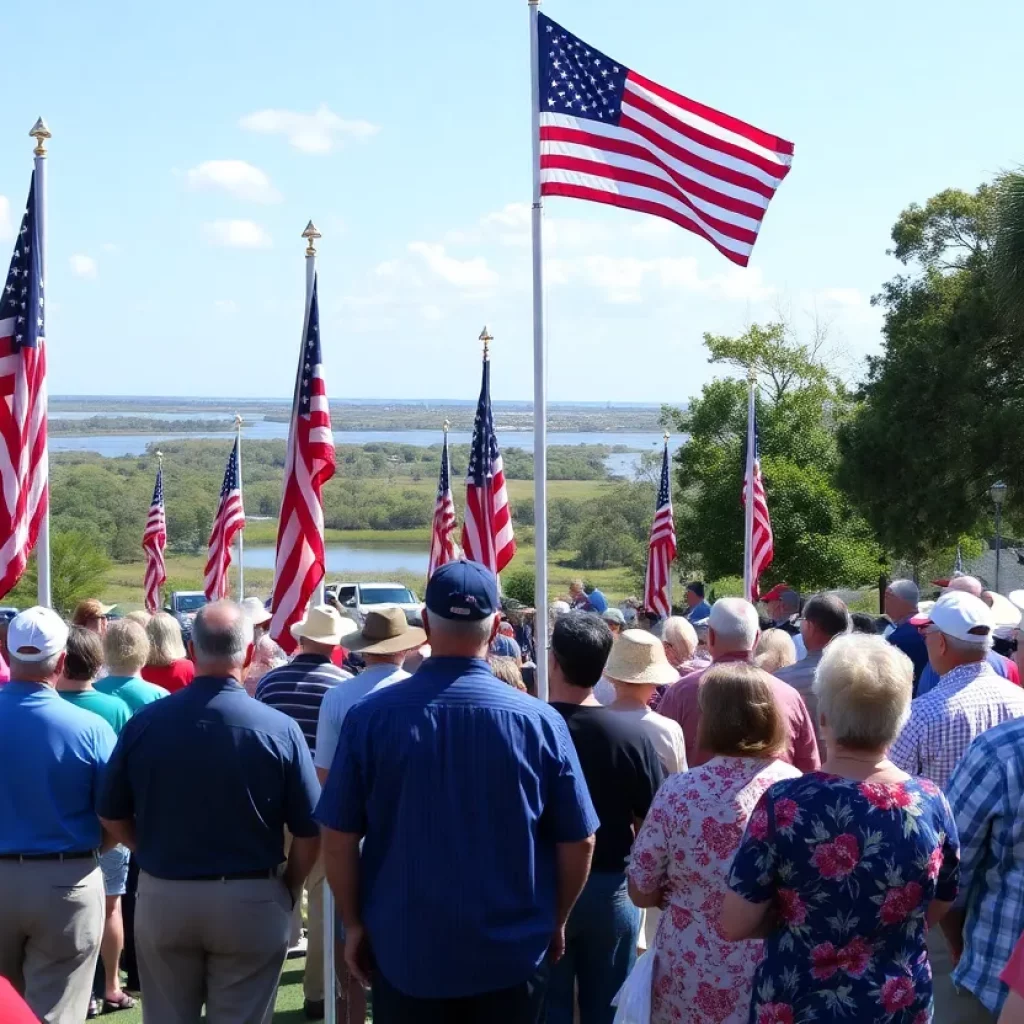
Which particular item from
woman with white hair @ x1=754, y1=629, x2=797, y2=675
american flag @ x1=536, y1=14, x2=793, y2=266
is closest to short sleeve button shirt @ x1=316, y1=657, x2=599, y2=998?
woman with white hair @ x1=754, y1=629, x2=797, y2=675

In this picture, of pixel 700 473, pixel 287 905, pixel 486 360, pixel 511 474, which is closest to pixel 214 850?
pixel 287 905

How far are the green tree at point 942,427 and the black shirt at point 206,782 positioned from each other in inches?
1200

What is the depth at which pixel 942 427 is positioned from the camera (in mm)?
34281

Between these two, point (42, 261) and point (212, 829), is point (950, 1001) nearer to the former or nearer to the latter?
point (212, 829)

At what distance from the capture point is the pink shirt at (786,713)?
5.81 metres

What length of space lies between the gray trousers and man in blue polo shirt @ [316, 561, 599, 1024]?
3.31 ft

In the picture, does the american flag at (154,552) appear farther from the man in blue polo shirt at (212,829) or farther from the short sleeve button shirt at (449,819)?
the short sleeve button shirt at (449,819)

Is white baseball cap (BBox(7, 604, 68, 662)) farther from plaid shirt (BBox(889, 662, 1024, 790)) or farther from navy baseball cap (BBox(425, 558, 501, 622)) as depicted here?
plaid shirt (BBox(889, 662, 1024, 790))

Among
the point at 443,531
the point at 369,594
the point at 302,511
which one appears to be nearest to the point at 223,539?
the point at 443,531

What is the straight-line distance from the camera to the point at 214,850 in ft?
15.7

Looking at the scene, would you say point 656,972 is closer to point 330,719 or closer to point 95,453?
point 330,719

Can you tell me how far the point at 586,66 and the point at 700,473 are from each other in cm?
3965

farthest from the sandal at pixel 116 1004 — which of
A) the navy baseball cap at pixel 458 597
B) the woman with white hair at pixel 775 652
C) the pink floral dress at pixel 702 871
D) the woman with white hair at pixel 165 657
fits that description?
the navy baseball cap at pixel 458 597

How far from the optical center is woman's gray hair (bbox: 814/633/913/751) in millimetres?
3842
